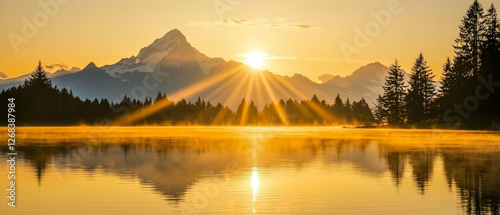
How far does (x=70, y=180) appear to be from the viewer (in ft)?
105

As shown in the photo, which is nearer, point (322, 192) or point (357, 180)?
point (322, 192)

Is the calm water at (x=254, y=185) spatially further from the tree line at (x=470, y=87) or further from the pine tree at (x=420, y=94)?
the pine tree at (x=420, y=94)

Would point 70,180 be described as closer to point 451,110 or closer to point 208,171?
point 208,171

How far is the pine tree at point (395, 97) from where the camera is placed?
163375 millimetres

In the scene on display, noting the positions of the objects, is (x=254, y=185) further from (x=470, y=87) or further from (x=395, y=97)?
(x=395, y=97)

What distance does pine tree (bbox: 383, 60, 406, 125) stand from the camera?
536 ft

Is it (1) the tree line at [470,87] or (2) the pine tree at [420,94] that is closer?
(1) the tree line at [470,87]

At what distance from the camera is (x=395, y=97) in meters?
165

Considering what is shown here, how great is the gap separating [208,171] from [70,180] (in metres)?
8.99

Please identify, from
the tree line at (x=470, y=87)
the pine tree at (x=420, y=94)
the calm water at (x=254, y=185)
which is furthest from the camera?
the pine tree at (x=420, y=94)

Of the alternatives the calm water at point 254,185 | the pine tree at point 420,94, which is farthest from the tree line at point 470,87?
the calm water at point 254,185

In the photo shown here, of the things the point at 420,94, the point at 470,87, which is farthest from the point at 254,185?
the point at 420,94

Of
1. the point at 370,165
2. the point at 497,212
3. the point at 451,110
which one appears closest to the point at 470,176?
the point at 370,165

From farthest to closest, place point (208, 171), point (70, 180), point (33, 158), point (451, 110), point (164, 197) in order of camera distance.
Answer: point (451, 110) < point (33, 158) < point (208, 171) < point (70, 180) < point (164, 197)
